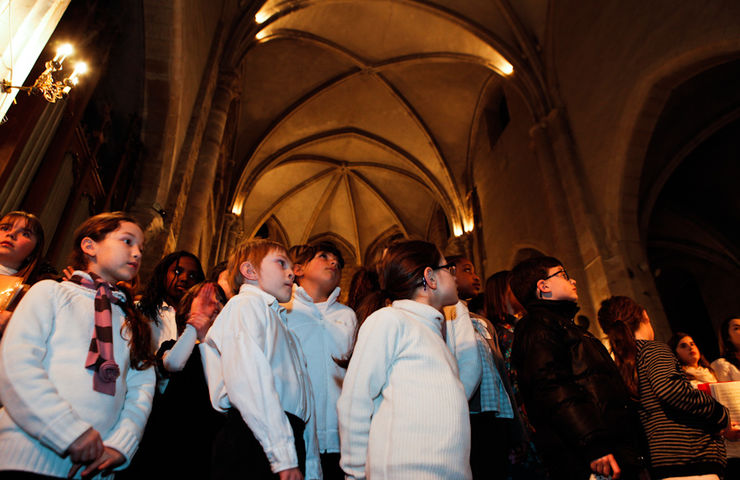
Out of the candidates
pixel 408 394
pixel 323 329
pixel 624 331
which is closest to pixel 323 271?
pixel 323 329

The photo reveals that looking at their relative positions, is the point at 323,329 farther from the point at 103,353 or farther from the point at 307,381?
the point at 103,353

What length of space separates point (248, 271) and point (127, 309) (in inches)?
19.5

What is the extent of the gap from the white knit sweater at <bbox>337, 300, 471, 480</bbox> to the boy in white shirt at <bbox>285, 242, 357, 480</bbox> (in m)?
0.35

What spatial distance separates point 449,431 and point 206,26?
24.3ft

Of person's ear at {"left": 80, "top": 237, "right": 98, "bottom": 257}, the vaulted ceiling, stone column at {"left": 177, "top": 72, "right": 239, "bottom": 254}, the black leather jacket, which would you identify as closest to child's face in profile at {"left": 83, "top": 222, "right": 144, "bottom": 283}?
→ person's ear at {"left": 80, "top": 237, "right": 98, "bottom": 257}

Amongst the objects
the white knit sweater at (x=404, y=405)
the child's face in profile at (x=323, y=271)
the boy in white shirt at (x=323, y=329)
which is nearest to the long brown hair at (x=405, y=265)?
the white knit sweater at (x=404, y=405)

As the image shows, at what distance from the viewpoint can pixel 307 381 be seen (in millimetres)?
1790

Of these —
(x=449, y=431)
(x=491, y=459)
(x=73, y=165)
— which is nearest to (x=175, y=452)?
(x=449, y=431)

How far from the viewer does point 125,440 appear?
1380mm

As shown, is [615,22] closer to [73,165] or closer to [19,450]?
[73,165]

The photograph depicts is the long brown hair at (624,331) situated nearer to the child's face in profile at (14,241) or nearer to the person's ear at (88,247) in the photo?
the person's ear at (88,247)

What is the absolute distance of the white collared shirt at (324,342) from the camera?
6.64 ft

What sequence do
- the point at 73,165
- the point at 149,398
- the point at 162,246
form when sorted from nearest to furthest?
1. the point at 149,398
2. the point at 73,165
3. the point at 162,246

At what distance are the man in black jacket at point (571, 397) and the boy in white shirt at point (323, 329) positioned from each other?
87cm
